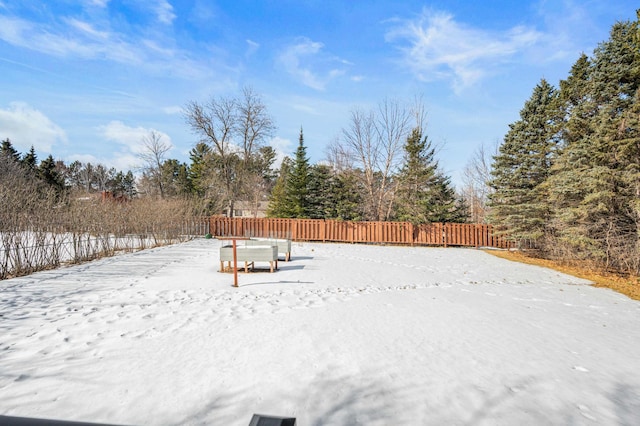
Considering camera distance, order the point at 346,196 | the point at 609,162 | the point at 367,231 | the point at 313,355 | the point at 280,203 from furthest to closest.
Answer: the point at 280,203
the point at 346,196
the point at 367,231
the point at 609,162
the point at 313,355

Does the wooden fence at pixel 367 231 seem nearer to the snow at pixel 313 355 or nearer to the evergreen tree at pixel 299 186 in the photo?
the evergreen tree at pixel 299 186

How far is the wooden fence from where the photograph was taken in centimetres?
1900

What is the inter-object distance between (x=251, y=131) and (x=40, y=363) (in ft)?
97.0

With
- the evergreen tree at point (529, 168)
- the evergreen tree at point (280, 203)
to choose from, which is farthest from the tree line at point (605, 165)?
the evergreen tree at point (280, 203)

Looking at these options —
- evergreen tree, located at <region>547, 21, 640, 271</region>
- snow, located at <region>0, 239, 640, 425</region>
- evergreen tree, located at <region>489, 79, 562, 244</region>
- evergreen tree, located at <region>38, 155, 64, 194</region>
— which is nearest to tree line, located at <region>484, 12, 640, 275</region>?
evergreen tree, located at <region>547, 21, 640, 271</region>

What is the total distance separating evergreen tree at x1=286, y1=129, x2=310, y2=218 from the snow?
19135 mm

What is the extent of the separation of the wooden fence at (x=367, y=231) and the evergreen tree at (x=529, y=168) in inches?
77.2

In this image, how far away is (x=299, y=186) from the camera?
25.7 meters

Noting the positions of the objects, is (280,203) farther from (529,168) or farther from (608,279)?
(608,279)

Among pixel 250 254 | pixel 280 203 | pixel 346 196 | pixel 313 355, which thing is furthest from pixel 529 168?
pixel 280 203

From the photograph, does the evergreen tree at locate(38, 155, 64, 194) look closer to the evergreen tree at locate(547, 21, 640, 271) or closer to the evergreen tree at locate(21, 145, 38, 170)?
the evergreen tree at locate(21, 145, 38, 170)

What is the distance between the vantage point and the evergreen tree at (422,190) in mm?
20203

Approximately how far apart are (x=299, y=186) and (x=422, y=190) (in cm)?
951

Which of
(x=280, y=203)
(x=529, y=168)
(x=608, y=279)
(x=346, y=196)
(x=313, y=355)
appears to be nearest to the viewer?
A: (x=313, y=355)
